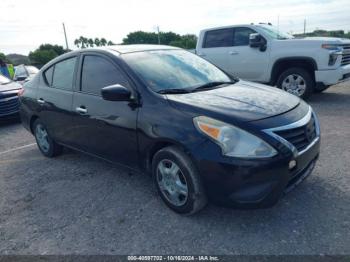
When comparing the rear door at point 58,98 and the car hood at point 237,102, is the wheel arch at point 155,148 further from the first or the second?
the rear door at point 58,98

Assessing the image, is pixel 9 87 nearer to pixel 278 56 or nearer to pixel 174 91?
pixel 174 91

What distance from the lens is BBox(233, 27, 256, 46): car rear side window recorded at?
846 cm

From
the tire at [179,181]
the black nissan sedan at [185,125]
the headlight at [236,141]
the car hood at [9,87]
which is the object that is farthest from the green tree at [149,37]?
the headlight at [236,141]

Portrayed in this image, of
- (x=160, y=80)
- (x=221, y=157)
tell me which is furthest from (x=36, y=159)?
(x=221, y=157)

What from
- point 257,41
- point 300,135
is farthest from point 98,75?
point 257,41

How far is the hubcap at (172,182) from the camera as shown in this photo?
306 centimetres

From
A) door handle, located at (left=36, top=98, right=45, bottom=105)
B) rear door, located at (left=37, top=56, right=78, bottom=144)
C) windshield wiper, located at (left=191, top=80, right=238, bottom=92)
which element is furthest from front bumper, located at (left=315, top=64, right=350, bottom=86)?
door handle, located at (left=36, top=98, right=45, bottom=105)

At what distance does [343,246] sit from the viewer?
8.54ft

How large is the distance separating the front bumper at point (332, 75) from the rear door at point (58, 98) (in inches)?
216

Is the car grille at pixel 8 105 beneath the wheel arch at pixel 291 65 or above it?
beneath

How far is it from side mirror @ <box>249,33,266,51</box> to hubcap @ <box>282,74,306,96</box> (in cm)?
99

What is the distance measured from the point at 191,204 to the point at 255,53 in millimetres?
6208

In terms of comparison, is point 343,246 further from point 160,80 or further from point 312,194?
point 160,80

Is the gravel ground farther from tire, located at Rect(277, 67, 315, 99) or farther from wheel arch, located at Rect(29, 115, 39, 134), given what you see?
tire, located at Rect(277, 67, 315, 99)
